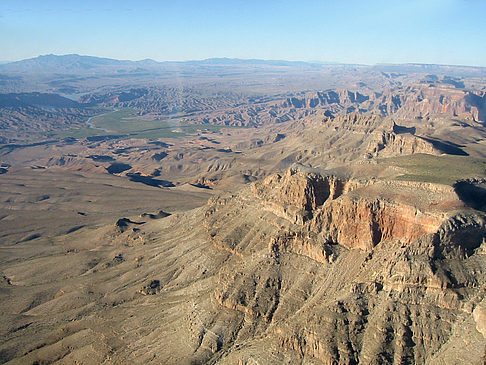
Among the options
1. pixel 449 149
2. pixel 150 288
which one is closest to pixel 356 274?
pixel 150 288

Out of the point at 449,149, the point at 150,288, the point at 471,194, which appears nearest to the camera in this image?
the point at 471,194

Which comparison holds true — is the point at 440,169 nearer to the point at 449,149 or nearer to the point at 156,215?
the point at 449,149

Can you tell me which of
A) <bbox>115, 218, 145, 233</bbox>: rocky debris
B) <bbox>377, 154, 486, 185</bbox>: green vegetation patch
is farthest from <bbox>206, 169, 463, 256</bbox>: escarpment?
<bbox>115, 218, 145, 233</bbox>: rocky debris

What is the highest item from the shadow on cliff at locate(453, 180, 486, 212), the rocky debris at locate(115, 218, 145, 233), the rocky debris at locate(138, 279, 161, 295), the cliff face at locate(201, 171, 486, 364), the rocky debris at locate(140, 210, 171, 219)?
the shadow on cliff at locate(453, 180, 486, 212)

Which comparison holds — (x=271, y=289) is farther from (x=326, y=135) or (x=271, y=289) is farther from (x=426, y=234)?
(x=326, y=135)

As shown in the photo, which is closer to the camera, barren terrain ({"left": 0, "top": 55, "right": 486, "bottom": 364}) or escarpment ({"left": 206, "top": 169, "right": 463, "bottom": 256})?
barren terrain ({"left": 0, "top": 55, "right": 486, "bottom": 364})

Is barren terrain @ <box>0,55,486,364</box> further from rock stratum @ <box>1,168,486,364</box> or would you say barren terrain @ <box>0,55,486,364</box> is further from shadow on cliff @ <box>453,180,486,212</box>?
shadow on cliff @ <box>453,180,486,212</box>

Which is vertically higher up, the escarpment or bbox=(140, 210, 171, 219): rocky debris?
the escarpment
